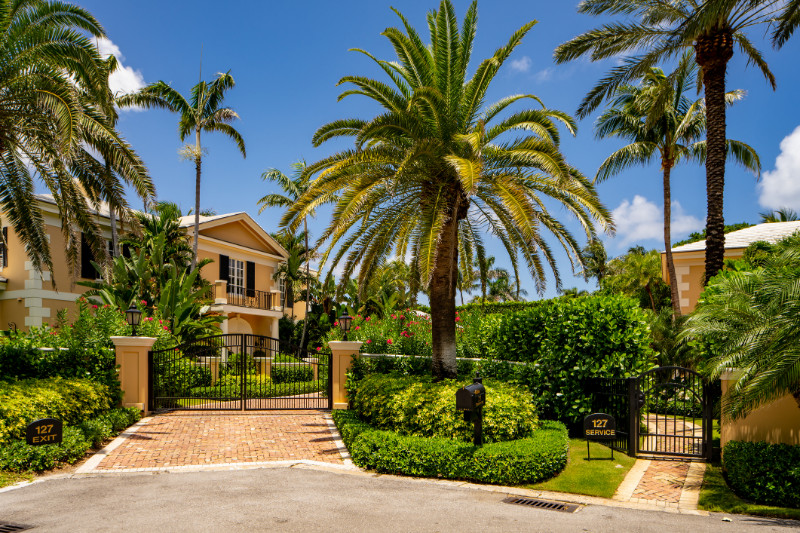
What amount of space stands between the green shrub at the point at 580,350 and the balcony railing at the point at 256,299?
1964 centimetres

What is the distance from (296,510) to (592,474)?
198 inches

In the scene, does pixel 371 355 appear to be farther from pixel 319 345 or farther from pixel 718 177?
pixel 319 345

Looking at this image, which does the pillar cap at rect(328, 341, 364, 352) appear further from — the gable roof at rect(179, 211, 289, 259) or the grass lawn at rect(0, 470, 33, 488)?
the gable roof at rect(179, 211, 289, 259)

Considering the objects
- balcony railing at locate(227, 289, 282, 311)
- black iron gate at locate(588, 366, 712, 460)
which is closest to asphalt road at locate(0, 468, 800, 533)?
black iron gate at locate(588, 366, 712, 460)

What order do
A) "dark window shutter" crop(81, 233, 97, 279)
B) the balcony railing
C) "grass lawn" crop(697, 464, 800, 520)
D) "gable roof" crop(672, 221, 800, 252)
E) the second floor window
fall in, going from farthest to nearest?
1. the second floor window
2. the balcony railing
3. "dark window shutter" crop(81, 233, 97, 279)
4. "gable roof" crop(672, 221, 800, 252)
5. "grass lawn" crop(697, 464, 800, 520)

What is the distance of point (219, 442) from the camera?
1184 centimetres

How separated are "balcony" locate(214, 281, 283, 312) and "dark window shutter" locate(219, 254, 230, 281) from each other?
24.1 inches

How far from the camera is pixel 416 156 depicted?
11.0 metres

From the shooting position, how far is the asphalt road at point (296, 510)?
6.78m

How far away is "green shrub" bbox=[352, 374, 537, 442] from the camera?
1014cm

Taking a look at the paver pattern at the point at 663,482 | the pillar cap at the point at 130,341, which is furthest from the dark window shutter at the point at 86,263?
the paver pattern at the point at 663,482

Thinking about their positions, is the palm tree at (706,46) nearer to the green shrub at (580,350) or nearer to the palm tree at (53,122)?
the green shrub at (580,350)

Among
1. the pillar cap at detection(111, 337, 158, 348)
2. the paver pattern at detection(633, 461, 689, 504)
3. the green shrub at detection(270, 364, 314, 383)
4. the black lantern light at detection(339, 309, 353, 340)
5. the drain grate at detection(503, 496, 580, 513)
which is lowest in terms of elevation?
the green shrub at detection(270, 364, 314, 383)

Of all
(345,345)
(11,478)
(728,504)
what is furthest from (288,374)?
A: (728,504)
